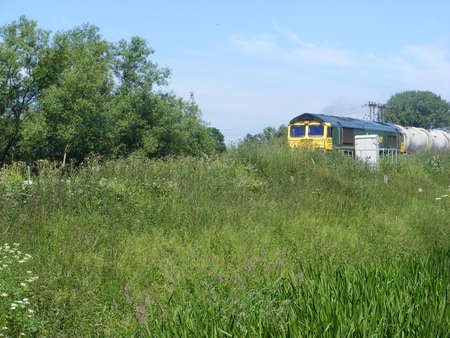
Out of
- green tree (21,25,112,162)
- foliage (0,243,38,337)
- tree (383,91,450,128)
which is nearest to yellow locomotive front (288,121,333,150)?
green tree (21,25,112,162)

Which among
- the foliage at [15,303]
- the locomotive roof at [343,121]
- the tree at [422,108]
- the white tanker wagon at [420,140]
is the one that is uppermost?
the tree at [422,108]

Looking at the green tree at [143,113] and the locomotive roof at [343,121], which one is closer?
the locomotive roof at [343,121]

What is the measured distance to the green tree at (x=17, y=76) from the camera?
31.1 meters

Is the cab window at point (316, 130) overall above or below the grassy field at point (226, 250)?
above

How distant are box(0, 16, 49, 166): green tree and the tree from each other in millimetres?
68768

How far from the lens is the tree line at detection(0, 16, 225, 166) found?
101 feet

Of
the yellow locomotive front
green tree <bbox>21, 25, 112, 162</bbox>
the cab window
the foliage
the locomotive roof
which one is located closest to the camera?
the foliage

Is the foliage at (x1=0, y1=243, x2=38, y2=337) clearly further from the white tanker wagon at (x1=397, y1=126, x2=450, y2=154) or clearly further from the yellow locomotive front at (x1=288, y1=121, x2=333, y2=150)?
the white tanker wagon at (x1=397, y1=126, x2=450, y2=154)

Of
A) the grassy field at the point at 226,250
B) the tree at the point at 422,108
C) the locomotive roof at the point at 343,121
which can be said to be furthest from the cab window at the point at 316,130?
the tree at the point at 422,108

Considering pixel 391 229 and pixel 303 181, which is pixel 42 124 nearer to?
pixel 303 181

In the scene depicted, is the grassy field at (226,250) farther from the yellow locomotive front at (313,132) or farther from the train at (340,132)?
the yellow locomotive front at (313,132)

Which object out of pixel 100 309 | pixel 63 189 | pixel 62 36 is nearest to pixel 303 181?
pixel 63 189

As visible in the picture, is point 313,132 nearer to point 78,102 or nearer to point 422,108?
point 78,102

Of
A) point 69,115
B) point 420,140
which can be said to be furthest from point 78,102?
point 420,140
